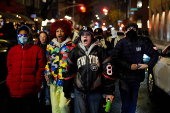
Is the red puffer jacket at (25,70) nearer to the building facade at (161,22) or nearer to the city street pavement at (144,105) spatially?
the city street pavement at (144,105)

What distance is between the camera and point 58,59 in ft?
14.1

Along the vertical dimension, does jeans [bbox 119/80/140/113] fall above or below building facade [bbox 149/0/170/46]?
below

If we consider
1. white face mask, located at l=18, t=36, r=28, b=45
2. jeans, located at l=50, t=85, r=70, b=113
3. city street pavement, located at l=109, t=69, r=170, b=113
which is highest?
white face mask, located at l=18, t=36, r=28, b=45

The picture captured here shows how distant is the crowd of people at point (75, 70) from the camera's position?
3.34m

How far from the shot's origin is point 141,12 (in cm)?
5672

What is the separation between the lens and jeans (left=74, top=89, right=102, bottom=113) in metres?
3.38

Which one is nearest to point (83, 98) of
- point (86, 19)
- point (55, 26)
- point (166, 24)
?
point (55, 26)

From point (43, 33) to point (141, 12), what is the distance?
2099 inches

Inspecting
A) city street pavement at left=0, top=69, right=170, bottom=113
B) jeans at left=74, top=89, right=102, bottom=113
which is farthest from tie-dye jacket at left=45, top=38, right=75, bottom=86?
city street pavement at left=0, top=69, right=170, bottom=113

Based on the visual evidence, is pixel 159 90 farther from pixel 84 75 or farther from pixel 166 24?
pixel 166 24

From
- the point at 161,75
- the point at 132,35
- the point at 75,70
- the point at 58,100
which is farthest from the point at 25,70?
the point at 161,75

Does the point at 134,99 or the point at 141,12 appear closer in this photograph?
the point at 134,99

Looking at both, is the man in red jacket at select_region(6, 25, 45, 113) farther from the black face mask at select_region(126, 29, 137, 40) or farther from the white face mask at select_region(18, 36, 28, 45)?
the black face mask at select_region(126, 29, 137, 40)

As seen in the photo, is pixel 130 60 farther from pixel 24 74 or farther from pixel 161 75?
pixel 24 74
